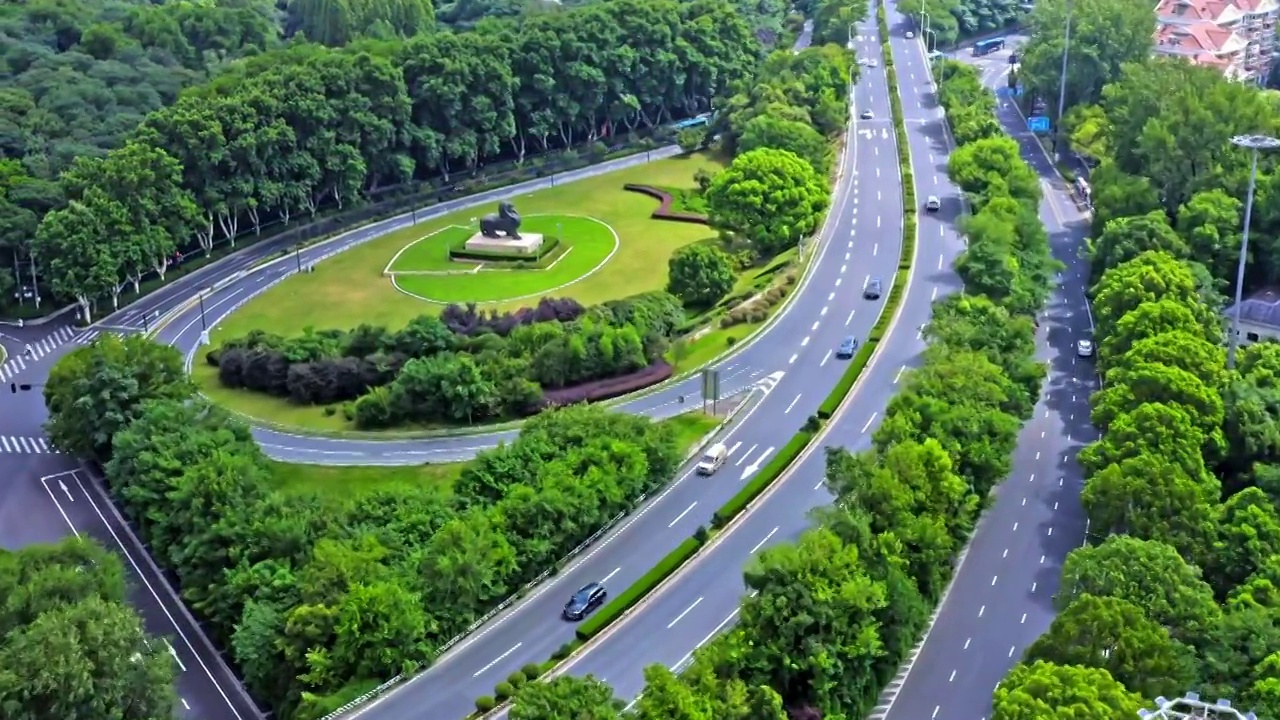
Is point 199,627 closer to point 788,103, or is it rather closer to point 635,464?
point 635,464

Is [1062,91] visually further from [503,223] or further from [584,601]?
[584,601]

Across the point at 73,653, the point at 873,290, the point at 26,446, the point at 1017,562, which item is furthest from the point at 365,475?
the point at 873,290

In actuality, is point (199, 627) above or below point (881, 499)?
below

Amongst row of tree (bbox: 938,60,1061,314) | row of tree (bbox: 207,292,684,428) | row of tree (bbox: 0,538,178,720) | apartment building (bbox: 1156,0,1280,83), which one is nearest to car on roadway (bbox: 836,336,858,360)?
row of tree (bbox: 938,60,1061,314)

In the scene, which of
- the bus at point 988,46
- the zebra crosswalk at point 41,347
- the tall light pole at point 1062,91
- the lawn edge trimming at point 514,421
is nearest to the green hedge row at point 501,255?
the lawn edge trimming at point 514,421

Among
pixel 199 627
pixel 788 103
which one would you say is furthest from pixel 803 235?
pixel 199 627

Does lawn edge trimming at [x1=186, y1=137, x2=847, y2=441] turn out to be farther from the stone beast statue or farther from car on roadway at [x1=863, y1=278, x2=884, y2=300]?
the stone beast statue

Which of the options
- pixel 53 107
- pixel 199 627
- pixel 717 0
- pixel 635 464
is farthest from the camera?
pixel 717 0

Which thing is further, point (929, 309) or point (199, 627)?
point (929, 309)
